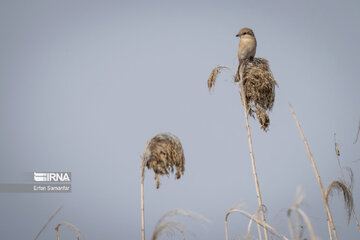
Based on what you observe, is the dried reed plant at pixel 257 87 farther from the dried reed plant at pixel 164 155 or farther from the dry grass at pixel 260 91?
the dried reed plant at pixel 164 155

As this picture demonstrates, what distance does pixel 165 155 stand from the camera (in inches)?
162

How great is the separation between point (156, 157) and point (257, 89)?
1912 millimetres

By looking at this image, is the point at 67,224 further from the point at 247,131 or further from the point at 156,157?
the point at 247,131

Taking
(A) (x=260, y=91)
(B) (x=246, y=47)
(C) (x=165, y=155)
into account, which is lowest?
(C) (x=165, y=155)

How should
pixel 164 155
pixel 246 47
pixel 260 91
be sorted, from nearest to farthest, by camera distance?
pixel 164 155 < pixel 260 91 < pixel 246 47

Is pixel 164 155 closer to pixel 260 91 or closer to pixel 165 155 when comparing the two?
pixel 165 155

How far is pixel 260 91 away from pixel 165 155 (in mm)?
1874

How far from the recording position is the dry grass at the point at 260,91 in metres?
4.84

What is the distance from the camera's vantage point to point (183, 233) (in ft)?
9.19

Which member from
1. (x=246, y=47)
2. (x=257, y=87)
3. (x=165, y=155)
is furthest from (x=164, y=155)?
(x=246, y=47)

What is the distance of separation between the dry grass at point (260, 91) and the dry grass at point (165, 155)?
1.46 metres

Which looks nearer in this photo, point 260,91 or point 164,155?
point 164,155

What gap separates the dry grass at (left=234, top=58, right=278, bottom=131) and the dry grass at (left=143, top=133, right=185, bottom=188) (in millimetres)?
1464

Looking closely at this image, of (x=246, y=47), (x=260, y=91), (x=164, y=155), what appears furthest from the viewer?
(x=246, y=47)
